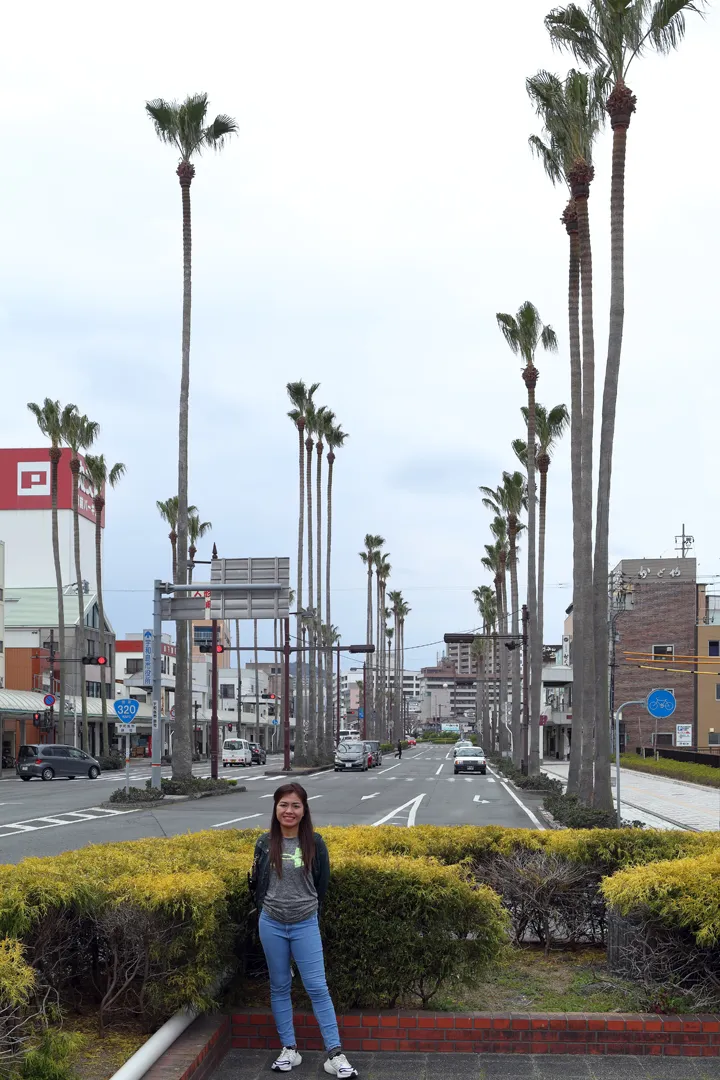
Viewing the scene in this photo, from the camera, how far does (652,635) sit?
271 feet

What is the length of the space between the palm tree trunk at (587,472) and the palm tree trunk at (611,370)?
5.16 feet

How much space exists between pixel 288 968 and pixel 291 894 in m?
0.46

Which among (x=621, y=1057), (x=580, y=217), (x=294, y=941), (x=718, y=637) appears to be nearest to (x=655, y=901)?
(x=621, y=1057)

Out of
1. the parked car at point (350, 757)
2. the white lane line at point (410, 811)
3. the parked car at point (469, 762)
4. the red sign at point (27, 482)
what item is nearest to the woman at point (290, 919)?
the white lane line at point (410, 811)

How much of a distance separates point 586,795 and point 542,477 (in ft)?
63.7

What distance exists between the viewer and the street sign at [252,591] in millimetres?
32812

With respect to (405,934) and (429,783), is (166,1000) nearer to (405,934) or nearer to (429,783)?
(405,934)

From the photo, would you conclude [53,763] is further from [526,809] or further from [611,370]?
[611,370]

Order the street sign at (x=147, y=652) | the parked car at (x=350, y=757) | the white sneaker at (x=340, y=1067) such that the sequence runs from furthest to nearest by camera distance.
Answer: the parked car at (x=350, y=757) → the street sign at (x=147, y=652) → the white sneaker at (x=340, y=1067)

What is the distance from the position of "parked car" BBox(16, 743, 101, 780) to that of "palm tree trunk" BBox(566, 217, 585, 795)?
3185 cm

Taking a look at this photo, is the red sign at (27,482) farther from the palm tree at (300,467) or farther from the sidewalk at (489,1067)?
the sidewalk at (489,1067)

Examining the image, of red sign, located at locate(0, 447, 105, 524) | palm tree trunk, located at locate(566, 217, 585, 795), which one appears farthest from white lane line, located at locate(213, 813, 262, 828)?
red sign, located at locate(0, 447, 105, 524)

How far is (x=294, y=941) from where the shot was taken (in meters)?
6.57

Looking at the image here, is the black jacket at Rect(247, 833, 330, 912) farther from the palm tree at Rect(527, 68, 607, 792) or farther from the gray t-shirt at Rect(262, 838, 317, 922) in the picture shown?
the palm tree at Rect(527, 68, 607, 792)
